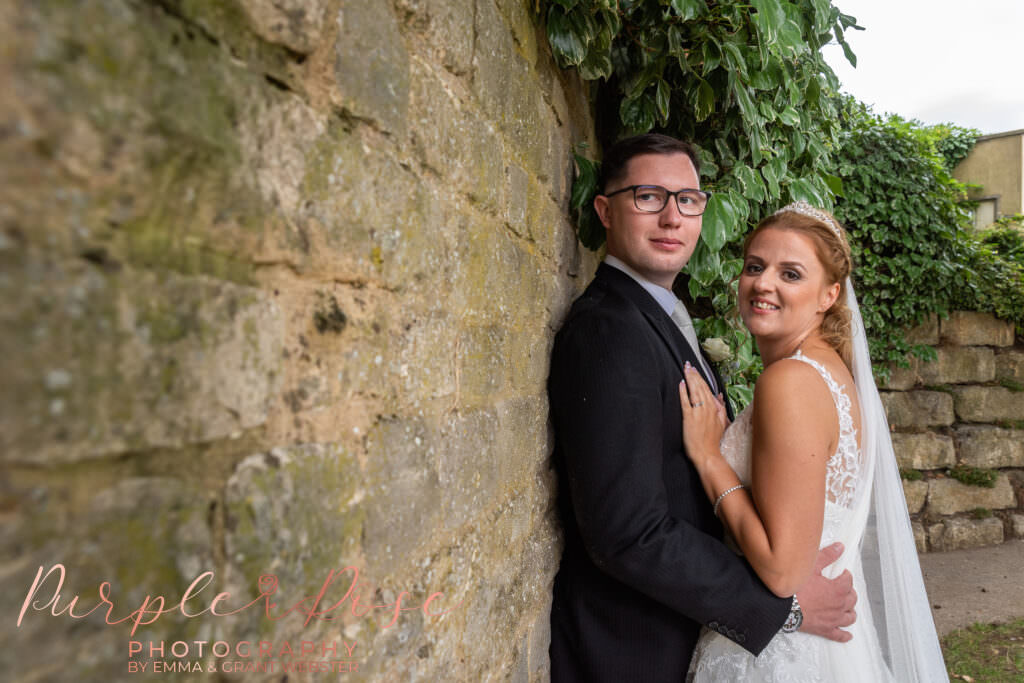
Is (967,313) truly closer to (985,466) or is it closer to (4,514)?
(985,466)

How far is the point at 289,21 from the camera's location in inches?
27.3

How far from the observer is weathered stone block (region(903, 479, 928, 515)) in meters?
6.09

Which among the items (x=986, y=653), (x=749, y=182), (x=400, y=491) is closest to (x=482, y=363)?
(x=400, y=491)

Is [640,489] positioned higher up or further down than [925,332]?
further down

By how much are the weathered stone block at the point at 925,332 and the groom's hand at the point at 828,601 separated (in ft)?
17.6

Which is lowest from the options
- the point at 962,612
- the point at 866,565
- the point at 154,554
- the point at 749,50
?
the point at 962,612

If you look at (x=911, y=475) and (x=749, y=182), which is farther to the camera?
(x=911, y=475)

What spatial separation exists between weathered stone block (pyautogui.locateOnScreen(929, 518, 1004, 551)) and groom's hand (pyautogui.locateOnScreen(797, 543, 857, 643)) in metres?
5.28

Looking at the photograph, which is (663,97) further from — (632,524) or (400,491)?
(400,491)

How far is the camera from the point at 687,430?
6.22ft

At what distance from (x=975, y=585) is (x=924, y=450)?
1301 millimetres

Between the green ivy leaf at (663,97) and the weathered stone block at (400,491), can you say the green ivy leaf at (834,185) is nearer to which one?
A: the green ivy leaf at (663,97)

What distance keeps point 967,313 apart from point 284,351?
7377 mm

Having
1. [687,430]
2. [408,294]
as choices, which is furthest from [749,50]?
[408,294]
